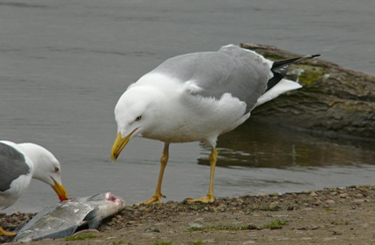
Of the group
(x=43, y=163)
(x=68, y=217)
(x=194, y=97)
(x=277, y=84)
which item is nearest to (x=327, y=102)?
(x=277, y=84)

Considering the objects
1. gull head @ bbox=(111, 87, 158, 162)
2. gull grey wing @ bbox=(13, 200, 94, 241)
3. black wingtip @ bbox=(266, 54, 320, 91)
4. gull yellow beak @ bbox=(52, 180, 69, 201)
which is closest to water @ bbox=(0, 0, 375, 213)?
gull yellow beak @ bbox=(52, 180, 69, 201)

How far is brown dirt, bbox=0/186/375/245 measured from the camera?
176 inches

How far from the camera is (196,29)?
57.7ft

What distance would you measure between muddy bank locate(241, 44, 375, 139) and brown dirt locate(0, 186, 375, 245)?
3.02 meters

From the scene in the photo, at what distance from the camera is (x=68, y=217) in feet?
18.5

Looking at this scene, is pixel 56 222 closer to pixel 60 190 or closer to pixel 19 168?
pixel 19 168

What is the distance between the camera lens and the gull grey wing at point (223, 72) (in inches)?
244

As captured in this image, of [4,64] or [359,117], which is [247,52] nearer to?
[359,117]

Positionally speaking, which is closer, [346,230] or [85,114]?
[346,230]

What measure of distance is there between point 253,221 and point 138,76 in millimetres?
8393

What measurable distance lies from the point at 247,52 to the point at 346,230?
342 centimetres

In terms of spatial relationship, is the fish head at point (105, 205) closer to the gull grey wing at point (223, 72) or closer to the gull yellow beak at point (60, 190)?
the gull yellow beak at point (60, 190)

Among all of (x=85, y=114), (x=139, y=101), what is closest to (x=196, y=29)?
(x=85, y=114)

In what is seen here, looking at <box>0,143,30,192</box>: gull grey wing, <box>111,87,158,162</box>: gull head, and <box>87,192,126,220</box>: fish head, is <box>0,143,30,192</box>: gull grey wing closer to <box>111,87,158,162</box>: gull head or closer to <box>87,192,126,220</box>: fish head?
<box>87,192,126,220</box>: fish head
